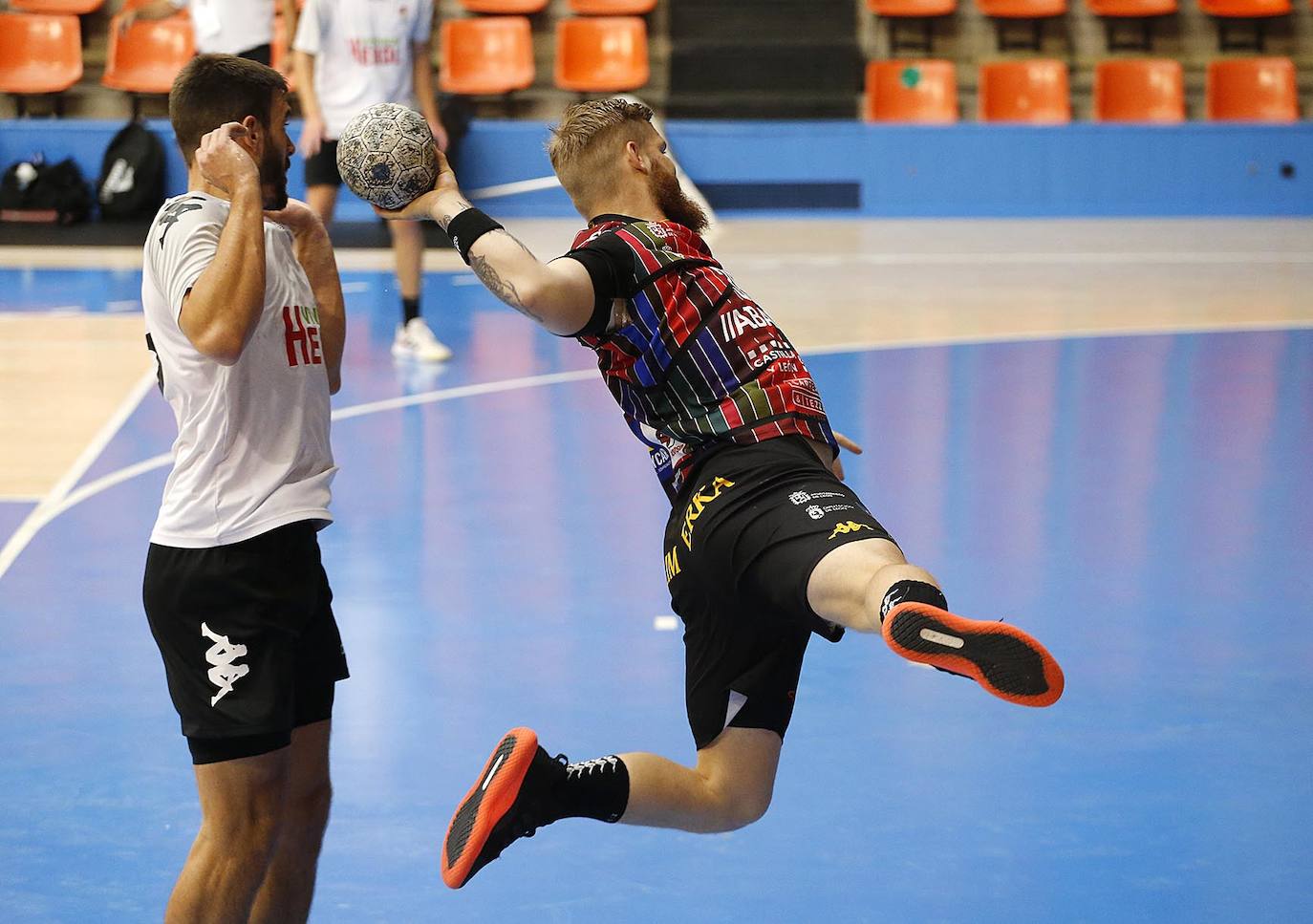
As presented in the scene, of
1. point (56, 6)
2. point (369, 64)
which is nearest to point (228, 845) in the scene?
point (369, 64)

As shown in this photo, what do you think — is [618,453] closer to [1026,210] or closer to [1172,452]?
[1172,452]

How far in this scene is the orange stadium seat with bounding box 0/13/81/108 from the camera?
16094 millimetres

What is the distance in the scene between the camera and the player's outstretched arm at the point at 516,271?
9.43 feet

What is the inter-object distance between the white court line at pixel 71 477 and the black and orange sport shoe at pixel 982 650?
4213mm

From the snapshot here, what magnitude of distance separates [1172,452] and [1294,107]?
445 inches

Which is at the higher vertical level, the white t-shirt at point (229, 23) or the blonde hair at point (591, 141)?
the white t-shirt at point (229, 23)

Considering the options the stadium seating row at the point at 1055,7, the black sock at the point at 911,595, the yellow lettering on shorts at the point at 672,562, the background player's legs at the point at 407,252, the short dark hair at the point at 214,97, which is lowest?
the background player's legs at the point at 407,252

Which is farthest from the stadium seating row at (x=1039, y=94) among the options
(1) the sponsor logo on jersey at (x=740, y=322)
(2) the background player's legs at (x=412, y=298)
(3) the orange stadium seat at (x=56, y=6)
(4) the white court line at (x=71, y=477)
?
(1) the sponsor logo on jersey at (x=740, y=322)

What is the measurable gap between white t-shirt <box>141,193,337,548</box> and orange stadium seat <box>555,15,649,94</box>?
14.0m

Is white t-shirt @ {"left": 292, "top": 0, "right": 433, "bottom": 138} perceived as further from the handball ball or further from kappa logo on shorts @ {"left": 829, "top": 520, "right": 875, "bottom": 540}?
kappa logo on shorts @ {"left": 829, "top": 520, "right": 875, "bottom": 540}

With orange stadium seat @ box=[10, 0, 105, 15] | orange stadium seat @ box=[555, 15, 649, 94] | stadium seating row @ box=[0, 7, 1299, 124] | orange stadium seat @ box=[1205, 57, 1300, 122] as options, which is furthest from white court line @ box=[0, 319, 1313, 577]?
orange stadium seat @ box=[10, 0, 105, 15]

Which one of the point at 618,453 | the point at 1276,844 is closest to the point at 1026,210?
the point at 618,453

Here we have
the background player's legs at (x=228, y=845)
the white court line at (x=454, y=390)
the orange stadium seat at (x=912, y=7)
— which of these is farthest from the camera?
the orange stadium seat at (x=912, y=7)

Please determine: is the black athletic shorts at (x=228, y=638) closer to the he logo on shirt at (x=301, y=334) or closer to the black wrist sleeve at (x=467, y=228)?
the he logo on shirt at (x=301, y=334)
